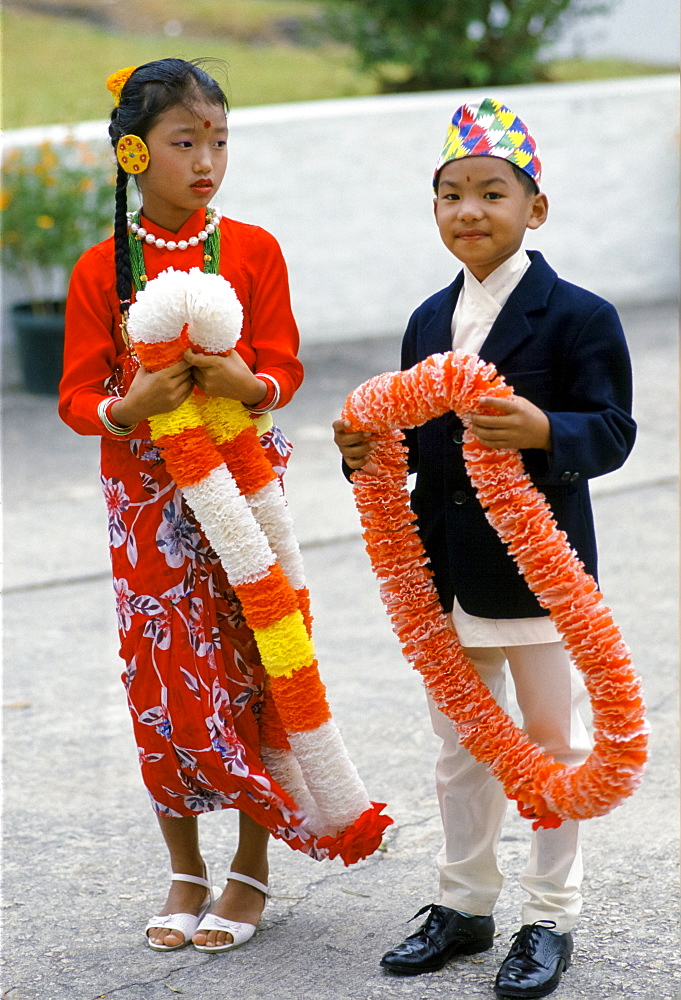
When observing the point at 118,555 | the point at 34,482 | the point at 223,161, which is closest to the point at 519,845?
the point at 118,555

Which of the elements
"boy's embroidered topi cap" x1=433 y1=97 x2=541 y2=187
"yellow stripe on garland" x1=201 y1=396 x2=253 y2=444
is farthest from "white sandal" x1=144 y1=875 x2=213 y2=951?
"boy's embroidered topi cap" x1=433 y1=97 x2=541 y2=187

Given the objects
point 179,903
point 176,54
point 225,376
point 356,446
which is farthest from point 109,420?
point 176,54

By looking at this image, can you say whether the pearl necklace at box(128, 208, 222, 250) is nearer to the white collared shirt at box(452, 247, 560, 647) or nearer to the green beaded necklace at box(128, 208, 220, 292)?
the green beaded necklace at box(128, 208, 220, 292)

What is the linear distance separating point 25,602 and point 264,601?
2.48 metres

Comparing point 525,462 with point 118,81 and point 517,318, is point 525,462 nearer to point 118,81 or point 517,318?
point 517,318

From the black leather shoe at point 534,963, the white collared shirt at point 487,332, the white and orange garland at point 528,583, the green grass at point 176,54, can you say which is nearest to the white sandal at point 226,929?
the black leather shoe at point 534,963

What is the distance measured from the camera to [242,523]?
2365 millimetres

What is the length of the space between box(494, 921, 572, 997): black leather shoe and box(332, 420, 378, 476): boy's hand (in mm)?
954

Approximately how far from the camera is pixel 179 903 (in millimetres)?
2658

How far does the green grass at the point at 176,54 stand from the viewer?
411 inches

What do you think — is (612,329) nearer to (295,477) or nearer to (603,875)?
(603,875)

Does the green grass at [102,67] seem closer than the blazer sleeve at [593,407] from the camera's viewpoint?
No

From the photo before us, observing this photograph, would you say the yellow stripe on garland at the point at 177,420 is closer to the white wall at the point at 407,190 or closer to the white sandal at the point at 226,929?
the white sandal at the point at 226,929

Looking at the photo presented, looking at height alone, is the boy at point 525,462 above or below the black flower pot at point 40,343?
below
